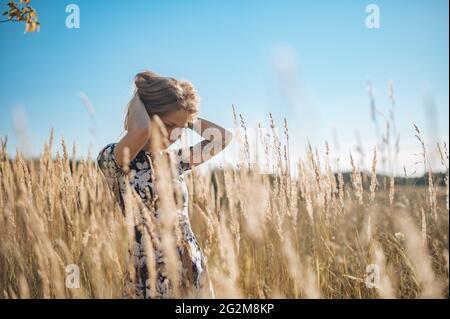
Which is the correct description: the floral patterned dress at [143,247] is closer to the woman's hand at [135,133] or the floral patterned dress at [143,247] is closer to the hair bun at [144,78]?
the woman's hand at [135,133]

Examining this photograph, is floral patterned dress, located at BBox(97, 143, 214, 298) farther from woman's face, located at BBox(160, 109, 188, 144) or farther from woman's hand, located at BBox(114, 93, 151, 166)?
woman's face, located at BBox(160, 109, 188, 144)

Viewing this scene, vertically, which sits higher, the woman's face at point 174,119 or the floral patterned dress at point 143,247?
the woman's face at point 174,119

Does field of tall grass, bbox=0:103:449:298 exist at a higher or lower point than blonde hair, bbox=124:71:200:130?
lower

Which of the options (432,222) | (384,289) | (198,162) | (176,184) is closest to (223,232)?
(176,184)

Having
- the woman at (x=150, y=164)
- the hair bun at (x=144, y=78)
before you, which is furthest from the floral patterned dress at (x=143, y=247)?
the hair bun at (x=144, y=78)

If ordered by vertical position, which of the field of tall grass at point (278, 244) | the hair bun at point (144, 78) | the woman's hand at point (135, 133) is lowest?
the field of tall grass at point (278, 244)

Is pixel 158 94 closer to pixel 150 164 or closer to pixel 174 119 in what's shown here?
pixel 174 119

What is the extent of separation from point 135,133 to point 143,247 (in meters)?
0.44

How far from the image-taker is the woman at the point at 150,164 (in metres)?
1.54

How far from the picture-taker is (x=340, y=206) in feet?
6.68

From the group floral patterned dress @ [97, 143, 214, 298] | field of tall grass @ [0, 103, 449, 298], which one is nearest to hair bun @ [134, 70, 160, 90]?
floral patterned dress @ [97, 143, 214, 298]

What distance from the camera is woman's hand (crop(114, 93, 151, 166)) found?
152 centimetres
